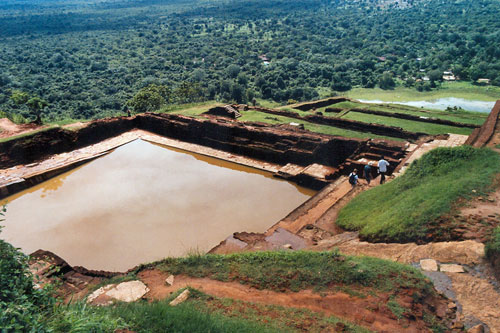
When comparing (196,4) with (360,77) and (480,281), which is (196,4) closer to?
(360,77)

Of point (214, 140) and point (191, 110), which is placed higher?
point (191, 110)

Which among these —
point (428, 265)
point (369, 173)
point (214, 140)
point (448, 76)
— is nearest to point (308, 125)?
point (214, 140)

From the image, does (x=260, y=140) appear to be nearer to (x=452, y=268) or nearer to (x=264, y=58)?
(x=452, y=268)

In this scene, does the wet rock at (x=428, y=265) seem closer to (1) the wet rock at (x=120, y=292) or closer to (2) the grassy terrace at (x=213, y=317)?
(2) the grassy terrace at (x=213, y=317)

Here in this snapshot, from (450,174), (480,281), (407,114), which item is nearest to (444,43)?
(407,114)

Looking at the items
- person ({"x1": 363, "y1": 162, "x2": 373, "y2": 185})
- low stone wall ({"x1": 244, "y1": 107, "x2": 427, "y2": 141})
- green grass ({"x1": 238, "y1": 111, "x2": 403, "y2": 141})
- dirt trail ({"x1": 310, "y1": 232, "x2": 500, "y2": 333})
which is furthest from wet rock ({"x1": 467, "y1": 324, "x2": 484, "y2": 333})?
low stone wall ({"x1": 244, "y1": 107, "x2": 427, "y2": 141})

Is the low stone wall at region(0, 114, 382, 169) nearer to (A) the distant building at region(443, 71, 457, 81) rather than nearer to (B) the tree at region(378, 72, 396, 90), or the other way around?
(B) the tree at region(378, 72, 396, 90)
